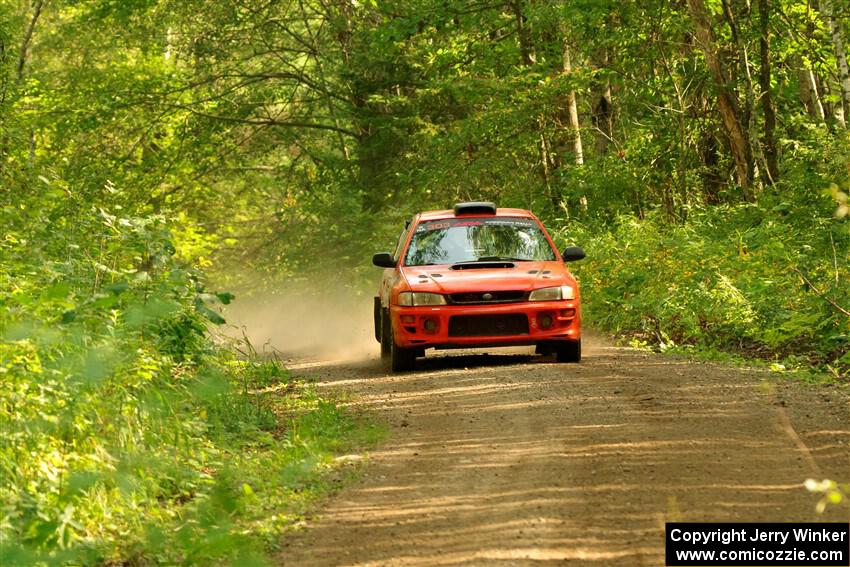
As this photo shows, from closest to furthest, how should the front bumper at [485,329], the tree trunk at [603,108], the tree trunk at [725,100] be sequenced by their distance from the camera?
1. the front bumper at [485,329]
2. the tree trunk at [725,100]
3. the tree trunk at [603,108]

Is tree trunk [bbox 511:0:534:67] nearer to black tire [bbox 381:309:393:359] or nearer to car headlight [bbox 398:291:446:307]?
black tire [bbox 381:309:393:359]

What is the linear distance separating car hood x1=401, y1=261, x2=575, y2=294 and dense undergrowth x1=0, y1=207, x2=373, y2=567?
2237 mm

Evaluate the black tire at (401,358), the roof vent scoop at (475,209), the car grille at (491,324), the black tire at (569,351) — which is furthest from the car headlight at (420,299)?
the roof vent scoop at (475,209)

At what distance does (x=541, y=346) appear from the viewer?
14016mm

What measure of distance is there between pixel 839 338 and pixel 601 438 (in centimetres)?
538

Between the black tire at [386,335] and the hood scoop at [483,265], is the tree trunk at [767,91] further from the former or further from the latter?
the black tire at [386,335]

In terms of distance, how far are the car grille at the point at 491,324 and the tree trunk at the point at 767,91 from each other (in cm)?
913

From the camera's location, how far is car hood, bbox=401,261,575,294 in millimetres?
13398

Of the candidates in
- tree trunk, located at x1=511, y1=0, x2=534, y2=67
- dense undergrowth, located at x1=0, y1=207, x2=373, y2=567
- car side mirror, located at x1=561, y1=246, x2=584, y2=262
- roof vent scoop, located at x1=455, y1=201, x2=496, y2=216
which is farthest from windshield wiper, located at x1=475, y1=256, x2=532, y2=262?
tree trunk, located at x1=511, y1=0, x2=534, y2=67

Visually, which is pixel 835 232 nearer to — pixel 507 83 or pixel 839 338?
pixel 839 338

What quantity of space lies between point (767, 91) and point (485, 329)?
1063 centimetres

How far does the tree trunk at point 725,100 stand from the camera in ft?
70.7

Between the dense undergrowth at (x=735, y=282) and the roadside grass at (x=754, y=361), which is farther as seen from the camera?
the dense undergrowth at (x=735, y=282)

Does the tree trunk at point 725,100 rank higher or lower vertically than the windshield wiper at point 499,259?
higher
